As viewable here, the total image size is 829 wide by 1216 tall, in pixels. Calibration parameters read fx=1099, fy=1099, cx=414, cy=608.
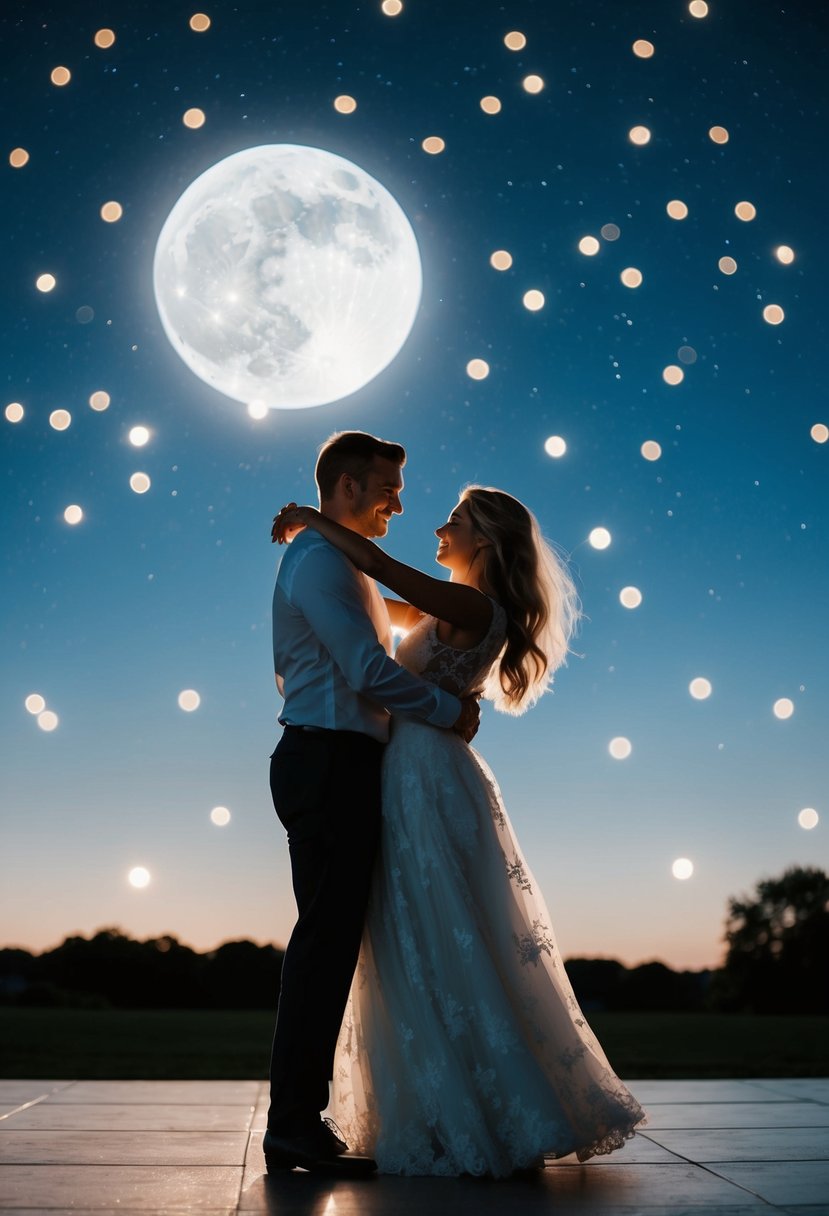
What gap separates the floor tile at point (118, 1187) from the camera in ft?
6.21

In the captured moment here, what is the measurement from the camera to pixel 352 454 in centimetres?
259

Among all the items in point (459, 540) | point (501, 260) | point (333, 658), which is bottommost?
point (333, 658)

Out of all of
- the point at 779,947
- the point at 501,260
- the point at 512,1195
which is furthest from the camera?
the point at 779,947

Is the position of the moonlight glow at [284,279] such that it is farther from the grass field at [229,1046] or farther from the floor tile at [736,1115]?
the grass field at [229,1046]

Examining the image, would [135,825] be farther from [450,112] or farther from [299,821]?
[450,112]

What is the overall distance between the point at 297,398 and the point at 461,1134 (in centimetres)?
351

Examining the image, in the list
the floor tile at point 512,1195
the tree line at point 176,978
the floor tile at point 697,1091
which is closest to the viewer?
the floor tile at point 512,1195

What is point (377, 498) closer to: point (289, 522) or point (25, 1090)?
point (289, 522)

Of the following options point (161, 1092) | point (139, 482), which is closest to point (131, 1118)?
point (161, 1092)

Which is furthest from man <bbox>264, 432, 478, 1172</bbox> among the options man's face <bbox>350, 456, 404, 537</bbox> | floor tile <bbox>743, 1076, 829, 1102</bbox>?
floor tile <bbox>743, 1076, 829, 1102</bbox>

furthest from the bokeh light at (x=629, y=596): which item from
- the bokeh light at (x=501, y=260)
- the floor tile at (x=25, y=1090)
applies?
the floor tile at (x=25, y=1090)

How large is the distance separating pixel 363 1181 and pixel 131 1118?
4.25 ft

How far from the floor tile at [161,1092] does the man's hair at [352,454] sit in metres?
2.15

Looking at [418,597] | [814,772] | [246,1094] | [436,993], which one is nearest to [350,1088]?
[436,993]
